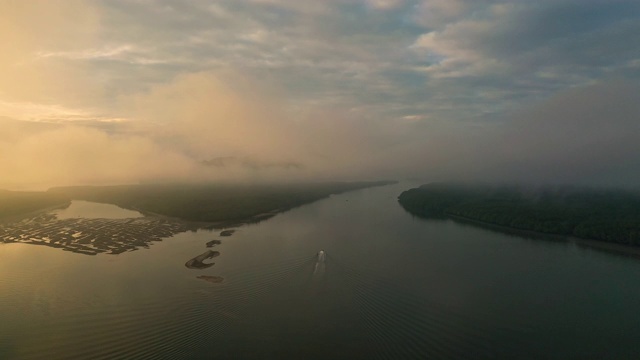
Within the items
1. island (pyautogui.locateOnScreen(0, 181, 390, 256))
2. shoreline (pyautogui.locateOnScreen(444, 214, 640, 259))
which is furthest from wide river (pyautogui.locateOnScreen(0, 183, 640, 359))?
island (pyautogui.locateOnScreen(0, 181, 390, 256))

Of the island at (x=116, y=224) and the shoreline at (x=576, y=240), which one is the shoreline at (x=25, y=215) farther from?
the shoreline at (x=576, y=240)

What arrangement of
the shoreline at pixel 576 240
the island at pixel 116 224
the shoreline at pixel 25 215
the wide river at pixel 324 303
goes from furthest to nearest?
the shoreline at pixel 25 215 → the island at pixel 116 224 → the shoreline at pixel 576 240 → the wide river at pixel 324 303

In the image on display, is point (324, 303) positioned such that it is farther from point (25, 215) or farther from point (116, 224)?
point (25, 215)

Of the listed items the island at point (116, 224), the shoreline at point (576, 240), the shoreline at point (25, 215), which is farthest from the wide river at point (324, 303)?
the shoreline at point (25, 215)

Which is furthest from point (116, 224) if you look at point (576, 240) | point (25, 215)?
point (576, 240)

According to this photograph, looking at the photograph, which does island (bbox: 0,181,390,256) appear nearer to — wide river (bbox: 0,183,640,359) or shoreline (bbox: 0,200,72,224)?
shoreline (bbox: 0,200,72,224)

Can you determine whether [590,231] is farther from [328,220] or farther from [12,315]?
[12,315]

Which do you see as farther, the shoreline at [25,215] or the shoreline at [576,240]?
the shoreline at [25,215]

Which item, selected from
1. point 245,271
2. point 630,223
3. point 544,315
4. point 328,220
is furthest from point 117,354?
point 630,223
